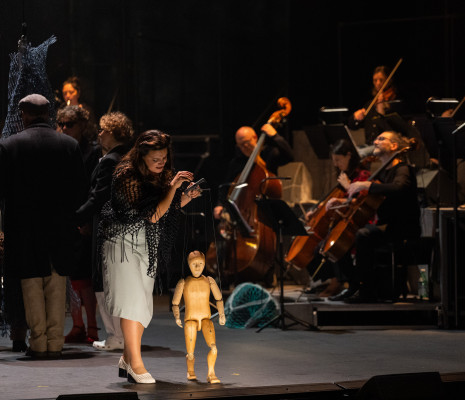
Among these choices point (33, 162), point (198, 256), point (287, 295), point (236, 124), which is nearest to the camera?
point (198, 256)

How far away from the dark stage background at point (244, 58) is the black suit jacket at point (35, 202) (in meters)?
3.44

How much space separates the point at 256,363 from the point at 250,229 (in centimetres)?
283

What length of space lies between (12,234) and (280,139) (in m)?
3.64

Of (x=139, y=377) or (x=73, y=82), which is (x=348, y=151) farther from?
(x=139, y=377)

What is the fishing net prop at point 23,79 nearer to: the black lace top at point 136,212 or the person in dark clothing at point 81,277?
the person in dark clothing at point 81,277

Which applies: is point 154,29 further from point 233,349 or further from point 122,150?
point 233,349

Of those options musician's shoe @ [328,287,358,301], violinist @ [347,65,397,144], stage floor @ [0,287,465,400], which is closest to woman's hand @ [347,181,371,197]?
musician's shoe @ [328,287,358,301]

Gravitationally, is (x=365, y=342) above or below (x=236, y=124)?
below

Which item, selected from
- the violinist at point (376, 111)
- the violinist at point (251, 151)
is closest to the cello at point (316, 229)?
the violinist at point (376, 111)

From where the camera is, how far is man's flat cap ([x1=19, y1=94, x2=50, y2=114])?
6.10 meters

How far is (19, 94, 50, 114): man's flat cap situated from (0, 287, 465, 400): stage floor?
1.51 metres

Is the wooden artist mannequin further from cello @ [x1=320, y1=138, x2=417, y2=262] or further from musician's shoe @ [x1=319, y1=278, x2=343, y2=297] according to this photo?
musician's shoe @ [x1=319, y1=278, x2=343, y2=297]

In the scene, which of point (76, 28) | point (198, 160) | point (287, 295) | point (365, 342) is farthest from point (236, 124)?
point (365, 342)

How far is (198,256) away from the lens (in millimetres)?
5066
